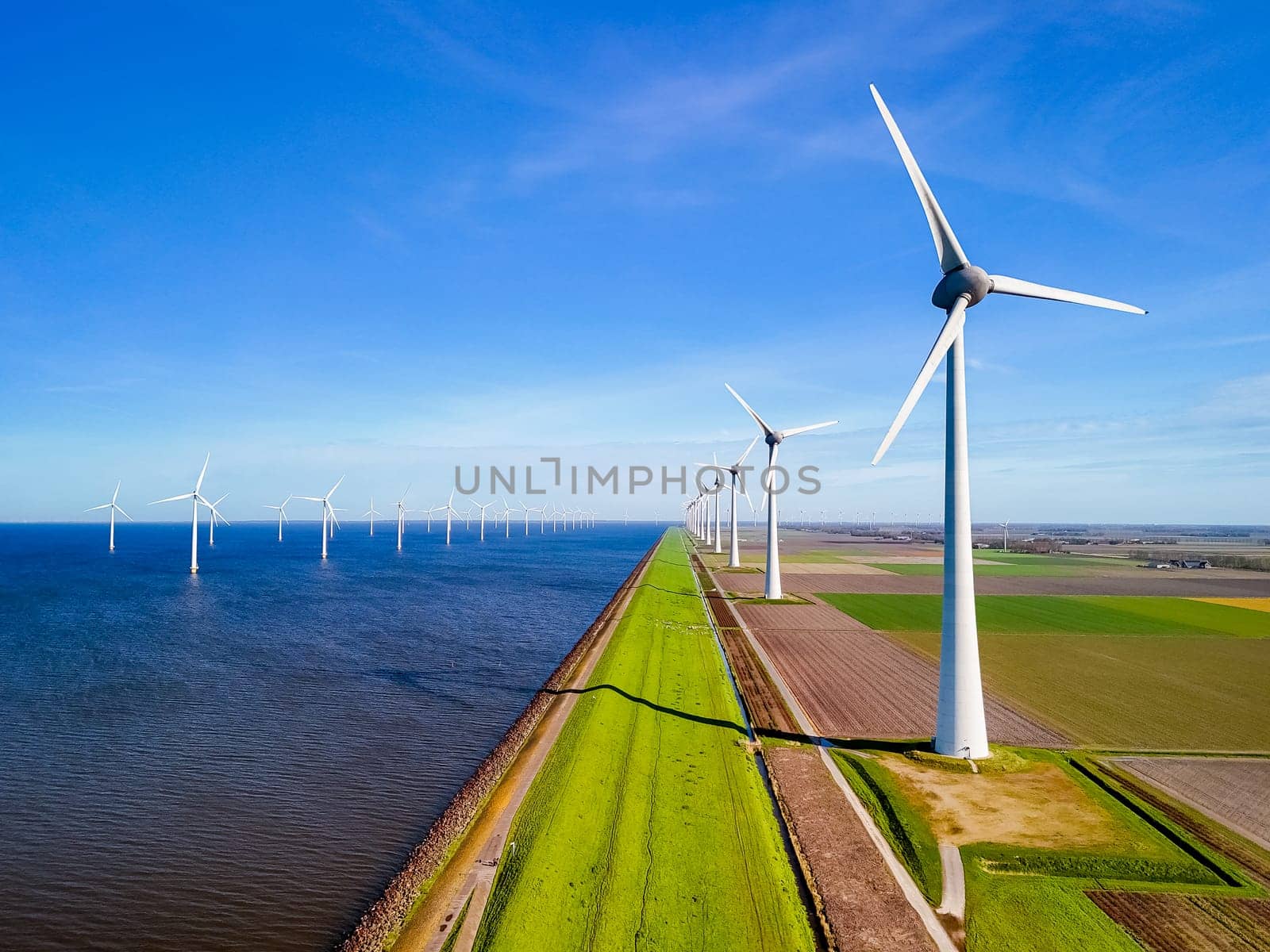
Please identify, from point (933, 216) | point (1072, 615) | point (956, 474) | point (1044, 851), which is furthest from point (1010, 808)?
point (1072, 615)

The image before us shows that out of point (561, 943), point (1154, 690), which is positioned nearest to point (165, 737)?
point (561, 943)

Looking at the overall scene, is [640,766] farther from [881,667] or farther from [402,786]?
[881,667]

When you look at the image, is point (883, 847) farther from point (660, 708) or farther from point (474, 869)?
point (660, 708)

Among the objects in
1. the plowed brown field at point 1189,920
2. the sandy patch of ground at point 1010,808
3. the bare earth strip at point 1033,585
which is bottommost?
the bare earth strip at point 1033,585

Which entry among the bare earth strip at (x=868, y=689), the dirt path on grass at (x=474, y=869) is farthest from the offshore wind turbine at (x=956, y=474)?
the dirt path on grass at (x=474, y=869)

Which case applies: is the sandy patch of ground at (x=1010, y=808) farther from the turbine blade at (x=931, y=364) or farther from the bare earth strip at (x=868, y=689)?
the turbine blade at (x=931, y=364)

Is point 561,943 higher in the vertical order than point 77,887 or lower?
higher
